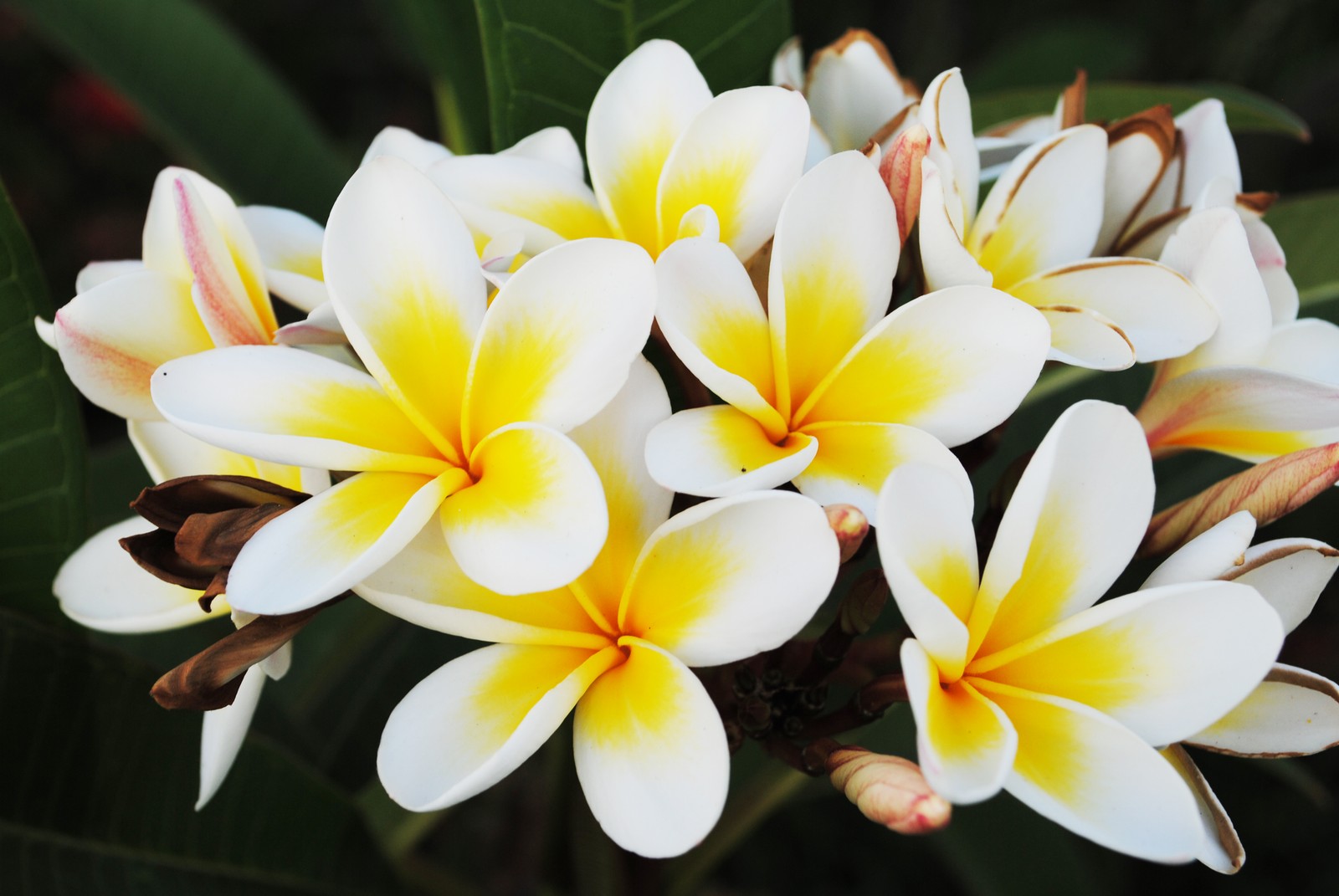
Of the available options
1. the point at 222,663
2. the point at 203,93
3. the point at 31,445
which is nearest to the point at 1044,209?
the point at 222,663

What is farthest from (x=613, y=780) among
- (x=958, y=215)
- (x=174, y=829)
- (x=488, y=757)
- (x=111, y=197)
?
(x=111, y=197)

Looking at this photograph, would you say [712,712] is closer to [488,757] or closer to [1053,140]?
[488,757]

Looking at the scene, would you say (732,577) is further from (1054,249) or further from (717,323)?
(1054,249)

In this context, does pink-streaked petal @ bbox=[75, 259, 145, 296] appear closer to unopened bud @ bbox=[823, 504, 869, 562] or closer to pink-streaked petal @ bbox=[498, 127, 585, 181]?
pink-streaked petal @ bbox=[498, 127, 585, 181]

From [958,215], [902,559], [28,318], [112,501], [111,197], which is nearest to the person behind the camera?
[902,559]

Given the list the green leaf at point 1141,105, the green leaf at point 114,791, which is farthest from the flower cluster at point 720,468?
the green leaf at point 1141,105

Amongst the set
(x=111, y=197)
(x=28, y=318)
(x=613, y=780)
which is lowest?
(x=111, y=197)
